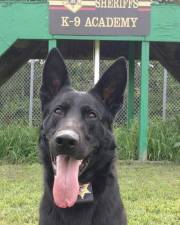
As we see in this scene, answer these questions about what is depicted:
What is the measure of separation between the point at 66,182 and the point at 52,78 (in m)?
0.89

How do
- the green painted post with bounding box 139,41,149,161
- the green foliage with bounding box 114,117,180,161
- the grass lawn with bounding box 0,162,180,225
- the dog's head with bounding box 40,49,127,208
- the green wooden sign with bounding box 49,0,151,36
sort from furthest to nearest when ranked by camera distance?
the green foliage with bounding box 114,117,180,161 < the green painted post with bounding box 139,41,149,161 < the green wooden sign with bounding box 49,0,151,36 < the grass lawn with bounding box 0,162,180,225 < the dog's head with bounding box 40,49,127,208

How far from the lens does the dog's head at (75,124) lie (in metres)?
3.48

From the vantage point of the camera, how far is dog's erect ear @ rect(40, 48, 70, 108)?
13.1ft

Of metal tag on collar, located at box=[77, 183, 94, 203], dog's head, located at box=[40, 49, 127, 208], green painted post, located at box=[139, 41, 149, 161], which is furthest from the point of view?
green painted post, located at box=[139, 41, 149, 161]

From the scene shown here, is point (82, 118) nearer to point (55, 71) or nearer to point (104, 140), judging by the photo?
point (104, 140)

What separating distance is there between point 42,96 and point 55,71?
0.22 meters

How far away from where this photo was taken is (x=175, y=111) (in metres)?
13.6

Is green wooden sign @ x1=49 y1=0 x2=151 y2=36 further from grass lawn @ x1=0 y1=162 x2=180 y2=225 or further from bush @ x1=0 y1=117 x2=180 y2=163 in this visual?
grass lawn @ x1=0 y1=162 x2=180 y2=225

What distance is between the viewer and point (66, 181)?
3.55 metres

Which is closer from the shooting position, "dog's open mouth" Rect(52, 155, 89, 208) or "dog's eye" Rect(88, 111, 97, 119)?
"dog's open mouth" Rect(52, 155, 89, 208)

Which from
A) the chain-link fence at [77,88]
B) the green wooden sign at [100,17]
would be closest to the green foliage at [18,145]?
the green wooden sign at [100,17]

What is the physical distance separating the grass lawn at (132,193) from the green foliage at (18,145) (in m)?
0.47

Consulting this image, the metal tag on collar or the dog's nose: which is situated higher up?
the dog's nose

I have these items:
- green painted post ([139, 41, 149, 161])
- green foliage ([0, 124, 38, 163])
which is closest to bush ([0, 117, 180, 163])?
green foliage ([0, 124, 38, 163])
